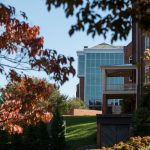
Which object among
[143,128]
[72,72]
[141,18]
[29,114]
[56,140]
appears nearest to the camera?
[141,18]

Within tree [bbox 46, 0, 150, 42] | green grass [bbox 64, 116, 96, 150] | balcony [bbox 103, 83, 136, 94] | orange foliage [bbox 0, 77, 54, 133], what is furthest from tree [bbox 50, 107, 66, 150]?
tree [bbox 46, 0, 150, 42]

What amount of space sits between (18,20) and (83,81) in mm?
113835

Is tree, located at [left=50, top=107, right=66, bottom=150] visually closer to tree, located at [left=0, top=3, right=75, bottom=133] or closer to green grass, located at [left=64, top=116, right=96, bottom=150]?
green grass, located at [left=64, top=116, right=96, bottom=150]

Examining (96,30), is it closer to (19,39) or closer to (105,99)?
(19,39)

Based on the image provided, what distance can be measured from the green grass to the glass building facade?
61508 mm

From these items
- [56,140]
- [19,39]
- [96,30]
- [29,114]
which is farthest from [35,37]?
[56,140]

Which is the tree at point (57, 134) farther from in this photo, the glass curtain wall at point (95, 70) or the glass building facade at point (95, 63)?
the glass curtain wall at point (95, 70)

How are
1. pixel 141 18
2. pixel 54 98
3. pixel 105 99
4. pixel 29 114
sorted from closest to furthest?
pixel 141 18 < pixel 29 114 < pixel 105 99 < pixel 54 98

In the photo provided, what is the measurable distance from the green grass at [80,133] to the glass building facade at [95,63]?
202 ft

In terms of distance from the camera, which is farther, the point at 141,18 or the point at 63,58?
the point at 63,58

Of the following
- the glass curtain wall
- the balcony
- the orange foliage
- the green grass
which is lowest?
the green grass

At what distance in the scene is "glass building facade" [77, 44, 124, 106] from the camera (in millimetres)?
120188

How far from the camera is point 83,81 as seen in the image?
124 m

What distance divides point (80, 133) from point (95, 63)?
7734cm
